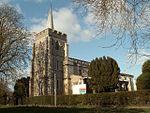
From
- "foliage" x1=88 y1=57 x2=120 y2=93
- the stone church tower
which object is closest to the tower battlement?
the stone church tower

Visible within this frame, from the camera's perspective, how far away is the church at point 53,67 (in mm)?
80375

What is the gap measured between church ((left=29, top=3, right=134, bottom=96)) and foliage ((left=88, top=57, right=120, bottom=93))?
1589 cm

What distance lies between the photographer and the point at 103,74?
5938 cm

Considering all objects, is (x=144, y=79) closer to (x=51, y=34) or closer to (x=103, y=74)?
(x=103, y=74)

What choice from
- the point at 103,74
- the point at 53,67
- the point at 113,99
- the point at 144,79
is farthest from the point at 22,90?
the point at 113,99

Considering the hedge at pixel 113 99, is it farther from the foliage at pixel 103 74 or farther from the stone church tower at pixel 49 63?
the stone church tower at pixel 49 63

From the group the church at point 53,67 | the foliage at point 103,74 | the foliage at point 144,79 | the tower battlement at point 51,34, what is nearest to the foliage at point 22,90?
the church at point 53,67

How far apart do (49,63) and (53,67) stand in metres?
4.52

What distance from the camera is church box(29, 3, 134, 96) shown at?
8038 cm

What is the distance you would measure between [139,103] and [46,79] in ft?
A: 153

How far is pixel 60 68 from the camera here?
91000 millimetres

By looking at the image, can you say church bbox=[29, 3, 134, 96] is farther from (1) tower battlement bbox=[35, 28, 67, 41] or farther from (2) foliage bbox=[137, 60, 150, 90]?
(2) foliage bbox=[137, 60, 150, 90]

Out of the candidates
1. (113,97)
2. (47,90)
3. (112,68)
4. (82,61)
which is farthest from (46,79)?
(113,97)

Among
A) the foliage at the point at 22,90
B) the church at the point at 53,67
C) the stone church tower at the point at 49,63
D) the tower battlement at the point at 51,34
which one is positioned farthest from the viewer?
the tower battlement at the point at 51,34
